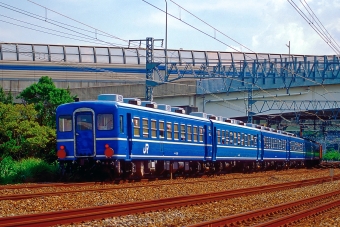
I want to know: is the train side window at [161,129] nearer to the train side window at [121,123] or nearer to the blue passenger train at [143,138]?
the blue passenger train at [143,138]

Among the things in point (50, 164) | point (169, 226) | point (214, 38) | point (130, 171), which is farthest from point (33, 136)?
point (169, 226)

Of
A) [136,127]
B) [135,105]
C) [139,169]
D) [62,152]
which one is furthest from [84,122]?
[139,169]

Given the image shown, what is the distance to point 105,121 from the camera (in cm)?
1978

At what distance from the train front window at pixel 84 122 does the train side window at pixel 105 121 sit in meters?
0.33

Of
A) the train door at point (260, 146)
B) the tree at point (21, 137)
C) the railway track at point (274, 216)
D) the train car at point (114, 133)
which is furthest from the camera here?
the train door at point (260, 146)

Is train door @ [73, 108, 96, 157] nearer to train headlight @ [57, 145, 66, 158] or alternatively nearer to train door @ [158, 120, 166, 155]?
train headlight @ [57, 145, 66, 158]

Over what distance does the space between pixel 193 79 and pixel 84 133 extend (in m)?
28.6

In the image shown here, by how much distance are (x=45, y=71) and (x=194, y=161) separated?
29.6m

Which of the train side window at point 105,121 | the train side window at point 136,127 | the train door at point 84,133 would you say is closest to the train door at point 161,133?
the train side window at point 136,127

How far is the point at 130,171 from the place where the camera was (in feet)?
69.3

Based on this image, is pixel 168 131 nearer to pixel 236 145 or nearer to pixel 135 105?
pixel 135 105

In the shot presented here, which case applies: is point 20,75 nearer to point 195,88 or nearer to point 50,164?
point 195,88

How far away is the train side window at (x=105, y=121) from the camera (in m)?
19.7

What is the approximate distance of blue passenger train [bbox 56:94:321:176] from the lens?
19.8 meters
